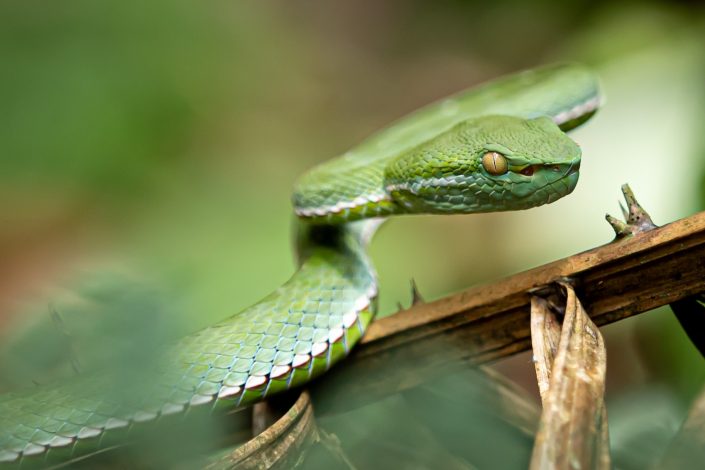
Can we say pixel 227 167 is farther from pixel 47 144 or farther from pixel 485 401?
pixel 485 401

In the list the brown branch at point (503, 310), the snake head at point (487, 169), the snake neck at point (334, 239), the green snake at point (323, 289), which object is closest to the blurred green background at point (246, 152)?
the brown branch at point (503, 310)

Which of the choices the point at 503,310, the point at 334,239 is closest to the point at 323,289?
the point at 334,239

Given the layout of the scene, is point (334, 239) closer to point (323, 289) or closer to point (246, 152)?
point (323, 289)

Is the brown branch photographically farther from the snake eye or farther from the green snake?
the snake eye

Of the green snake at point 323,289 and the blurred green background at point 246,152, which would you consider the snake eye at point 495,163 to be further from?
the blurred green background at point 246,152

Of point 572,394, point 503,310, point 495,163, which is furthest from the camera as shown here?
point 495,163

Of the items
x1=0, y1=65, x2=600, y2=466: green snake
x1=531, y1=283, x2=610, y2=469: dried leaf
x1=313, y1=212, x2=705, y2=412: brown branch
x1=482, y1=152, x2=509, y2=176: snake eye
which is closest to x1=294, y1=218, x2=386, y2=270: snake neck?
x1=0, y1=65, x2=600, y2=466: green snake

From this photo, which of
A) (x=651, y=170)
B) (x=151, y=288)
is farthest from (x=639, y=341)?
(x=151, y=288)
